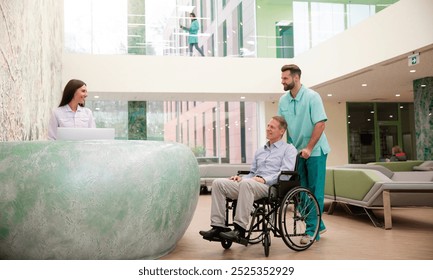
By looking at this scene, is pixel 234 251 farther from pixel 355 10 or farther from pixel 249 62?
pixel 249 62

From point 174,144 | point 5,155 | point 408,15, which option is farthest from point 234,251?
point 408,15

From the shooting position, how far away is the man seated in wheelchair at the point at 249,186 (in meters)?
3.16

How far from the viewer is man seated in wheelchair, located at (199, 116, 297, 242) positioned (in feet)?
10.4

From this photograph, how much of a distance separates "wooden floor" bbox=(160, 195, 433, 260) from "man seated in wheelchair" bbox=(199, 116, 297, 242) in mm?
202

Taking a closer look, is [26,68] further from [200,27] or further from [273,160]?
[200,27]

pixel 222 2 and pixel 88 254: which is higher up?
pixel 222 2

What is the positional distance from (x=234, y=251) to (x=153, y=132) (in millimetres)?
10381

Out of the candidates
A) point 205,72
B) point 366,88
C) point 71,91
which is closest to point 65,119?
point 71,91

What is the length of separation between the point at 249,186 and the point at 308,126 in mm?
928

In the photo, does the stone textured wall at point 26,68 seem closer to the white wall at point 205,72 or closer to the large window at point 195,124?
the white wall at point 205,72

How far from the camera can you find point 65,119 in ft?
12.5

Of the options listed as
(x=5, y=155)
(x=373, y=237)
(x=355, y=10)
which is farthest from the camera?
(x=355, y=10)

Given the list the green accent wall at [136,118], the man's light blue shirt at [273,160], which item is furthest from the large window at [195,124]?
the man's light blue shirt at [273,160]
